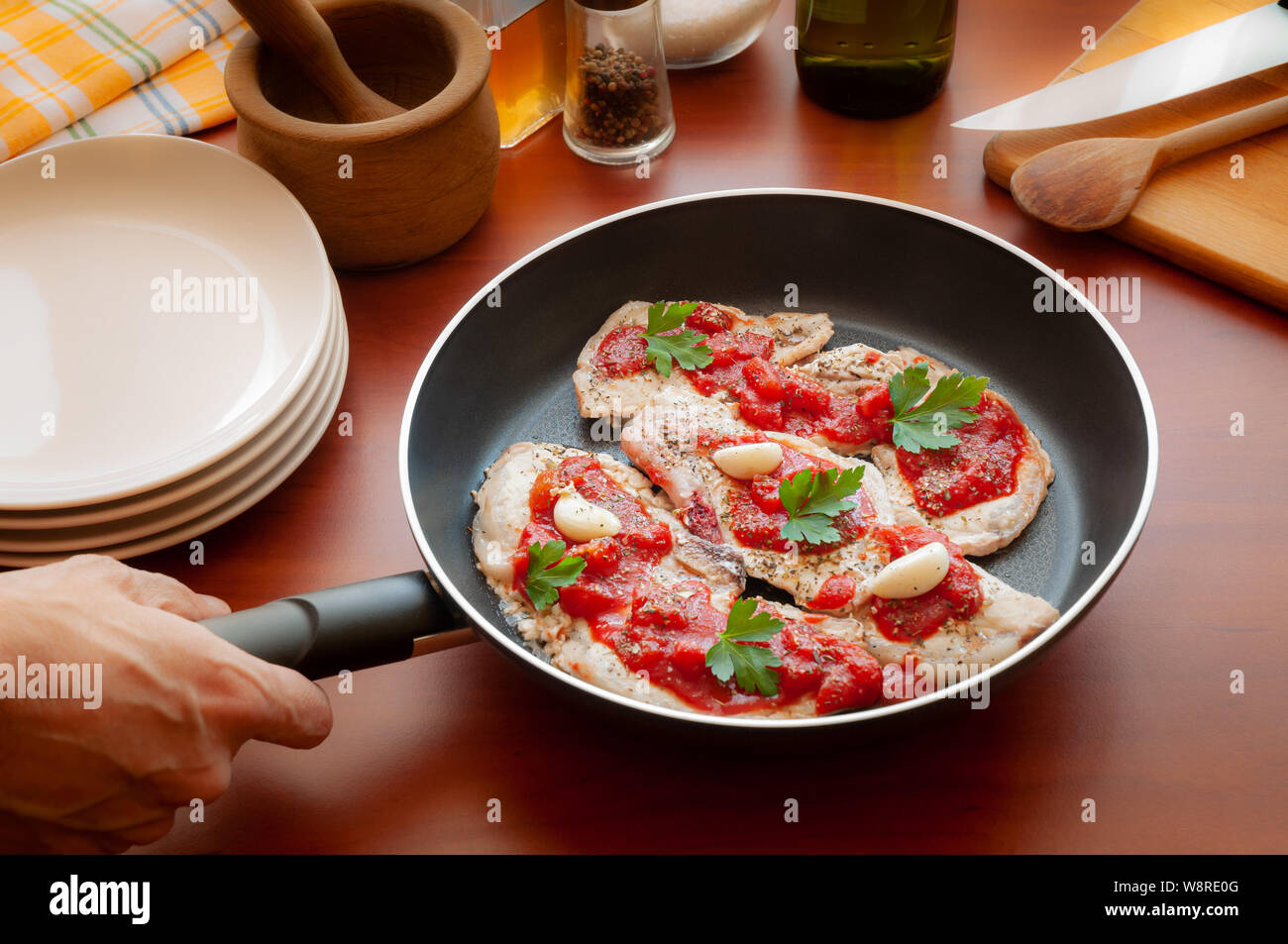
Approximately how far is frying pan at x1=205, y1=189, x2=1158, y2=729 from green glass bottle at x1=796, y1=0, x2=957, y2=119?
0.37 m

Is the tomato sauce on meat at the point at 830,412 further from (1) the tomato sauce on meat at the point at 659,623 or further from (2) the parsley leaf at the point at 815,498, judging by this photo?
(1) the tomato sauce on meat at the point at 659,623

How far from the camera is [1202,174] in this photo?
159cm

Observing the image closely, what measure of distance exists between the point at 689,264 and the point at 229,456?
69 cm

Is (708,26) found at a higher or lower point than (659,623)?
higher

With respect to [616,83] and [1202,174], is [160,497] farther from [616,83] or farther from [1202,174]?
[1202,174]

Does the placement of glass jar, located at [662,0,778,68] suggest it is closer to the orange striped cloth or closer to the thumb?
the orange striped cloth

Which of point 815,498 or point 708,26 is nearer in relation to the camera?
point 815,498

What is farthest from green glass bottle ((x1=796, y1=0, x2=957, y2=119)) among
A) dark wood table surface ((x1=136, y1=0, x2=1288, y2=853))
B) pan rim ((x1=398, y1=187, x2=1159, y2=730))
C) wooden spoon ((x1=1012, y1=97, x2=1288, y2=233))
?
dark wood table surface ((x1=136, y1=0, x2=1288, y2=853))

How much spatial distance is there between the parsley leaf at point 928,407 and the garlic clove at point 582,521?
39 cm

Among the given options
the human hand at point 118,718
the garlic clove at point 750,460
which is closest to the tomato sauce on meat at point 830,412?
the garlic clove at point 750,460

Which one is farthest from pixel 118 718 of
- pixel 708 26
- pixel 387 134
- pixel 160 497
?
pixel 708 26

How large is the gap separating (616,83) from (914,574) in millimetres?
916
